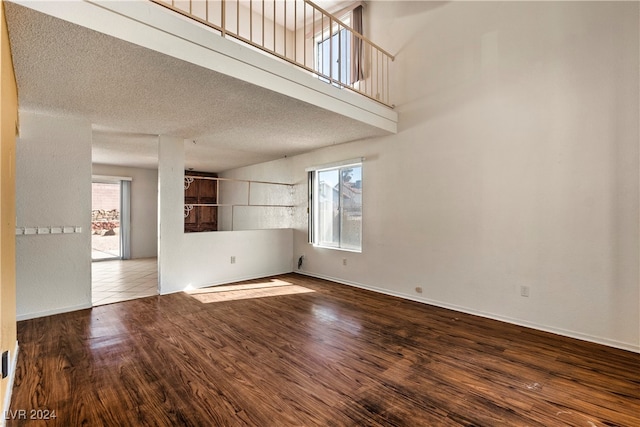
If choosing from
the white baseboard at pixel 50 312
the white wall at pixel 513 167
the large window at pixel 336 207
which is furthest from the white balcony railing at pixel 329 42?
the white baseboard at pixel 50 312

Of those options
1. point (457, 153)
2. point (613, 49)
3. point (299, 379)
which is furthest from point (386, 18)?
point (299, 379)

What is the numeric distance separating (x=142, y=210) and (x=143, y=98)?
219 inches

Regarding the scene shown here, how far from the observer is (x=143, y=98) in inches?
116

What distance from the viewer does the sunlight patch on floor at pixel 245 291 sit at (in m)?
4.16

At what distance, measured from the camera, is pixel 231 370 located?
2.22 meters

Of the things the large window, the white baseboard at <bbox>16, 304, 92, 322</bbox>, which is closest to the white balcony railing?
the large window

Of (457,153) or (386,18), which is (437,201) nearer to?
(457,153)

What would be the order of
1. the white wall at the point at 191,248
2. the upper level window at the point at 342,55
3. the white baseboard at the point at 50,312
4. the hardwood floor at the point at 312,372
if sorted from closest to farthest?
the hardwood floor at the point at 312,372
the white baseboard at the point at 50,312
the white wall at the point at 191,248
the upper level window at the point at 342,55

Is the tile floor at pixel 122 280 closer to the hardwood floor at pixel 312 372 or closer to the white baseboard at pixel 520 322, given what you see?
the hardwood floor at pixel 312 372

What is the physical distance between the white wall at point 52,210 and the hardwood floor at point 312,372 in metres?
0.32

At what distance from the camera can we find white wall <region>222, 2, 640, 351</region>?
267 cm

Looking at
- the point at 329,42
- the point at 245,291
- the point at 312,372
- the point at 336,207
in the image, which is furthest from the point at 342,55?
the point at 312,372

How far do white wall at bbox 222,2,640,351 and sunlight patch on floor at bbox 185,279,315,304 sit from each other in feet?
4.01

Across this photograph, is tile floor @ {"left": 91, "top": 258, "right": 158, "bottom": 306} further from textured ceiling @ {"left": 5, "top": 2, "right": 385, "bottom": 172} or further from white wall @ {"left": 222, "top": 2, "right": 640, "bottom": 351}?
white wall @ {"left": 222, "top": 2, "right": 640, "bottom": 351}
